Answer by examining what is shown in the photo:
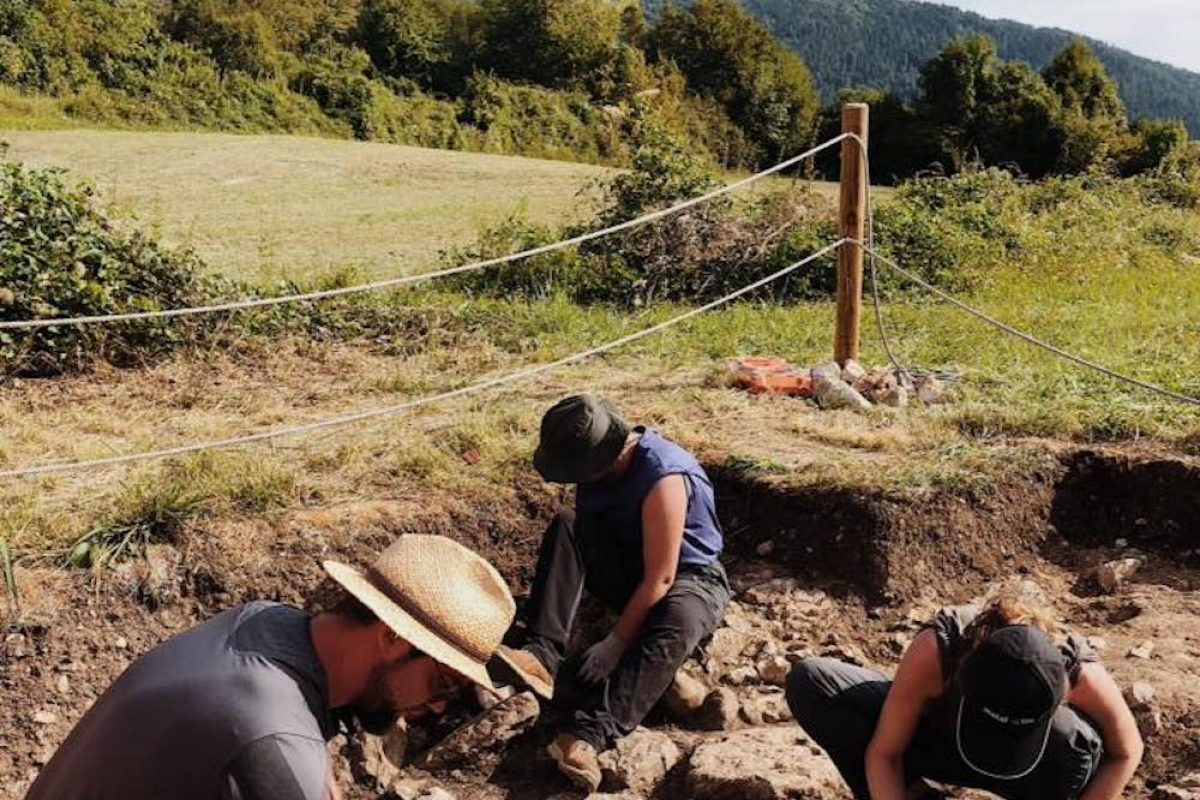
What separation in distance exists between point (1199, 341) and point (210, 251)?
7.36 metres

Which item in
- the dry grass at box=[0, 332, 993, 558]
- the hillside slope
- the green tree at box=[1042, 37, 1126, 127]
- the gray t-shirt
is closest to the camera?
the gray t-shirt

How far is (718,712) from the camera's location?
12.3 feet

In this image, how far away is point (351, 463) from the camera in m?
4.64

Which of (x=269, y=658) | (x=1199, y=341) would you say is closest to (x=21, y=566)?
(x=269, y=658)

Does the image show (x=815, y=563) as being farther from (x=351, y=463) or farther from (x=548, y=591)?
(x=351, y=463)

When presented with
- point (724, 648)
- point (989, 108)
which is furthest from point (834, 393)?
point (989, 108)

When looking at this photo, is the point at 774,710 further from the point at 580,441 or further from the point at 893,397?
the point at 893,397

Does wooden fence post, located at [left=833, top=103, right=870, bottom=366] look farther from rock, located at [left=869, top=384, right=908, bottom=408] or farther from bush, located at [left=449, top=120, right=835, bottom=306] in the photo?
bush, located at [left=449, top=120, right=835, bottom=306]

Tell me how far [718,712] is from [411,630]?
1.94m

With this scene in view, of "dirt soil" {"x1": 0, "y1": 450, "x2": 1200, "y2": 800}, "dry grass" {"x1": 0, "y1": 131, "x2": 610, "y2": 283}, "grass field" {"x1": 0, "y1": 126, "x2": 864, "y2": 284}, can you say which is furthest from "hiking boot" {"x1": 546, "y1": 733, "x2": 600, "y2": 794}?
"dry grass" {"x1": 0, "y1": 131, "x2": 610, "y2": 283}

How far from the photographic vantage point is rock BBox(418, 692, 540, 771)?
3.64 m

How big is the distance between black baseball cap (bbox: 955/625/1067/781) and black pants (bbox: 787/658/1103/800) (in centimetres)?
23

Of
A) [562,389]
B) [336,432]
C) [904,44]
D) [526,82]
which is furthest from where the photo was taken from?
[904,44]

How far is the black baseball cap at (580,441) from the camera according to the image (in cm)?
360
